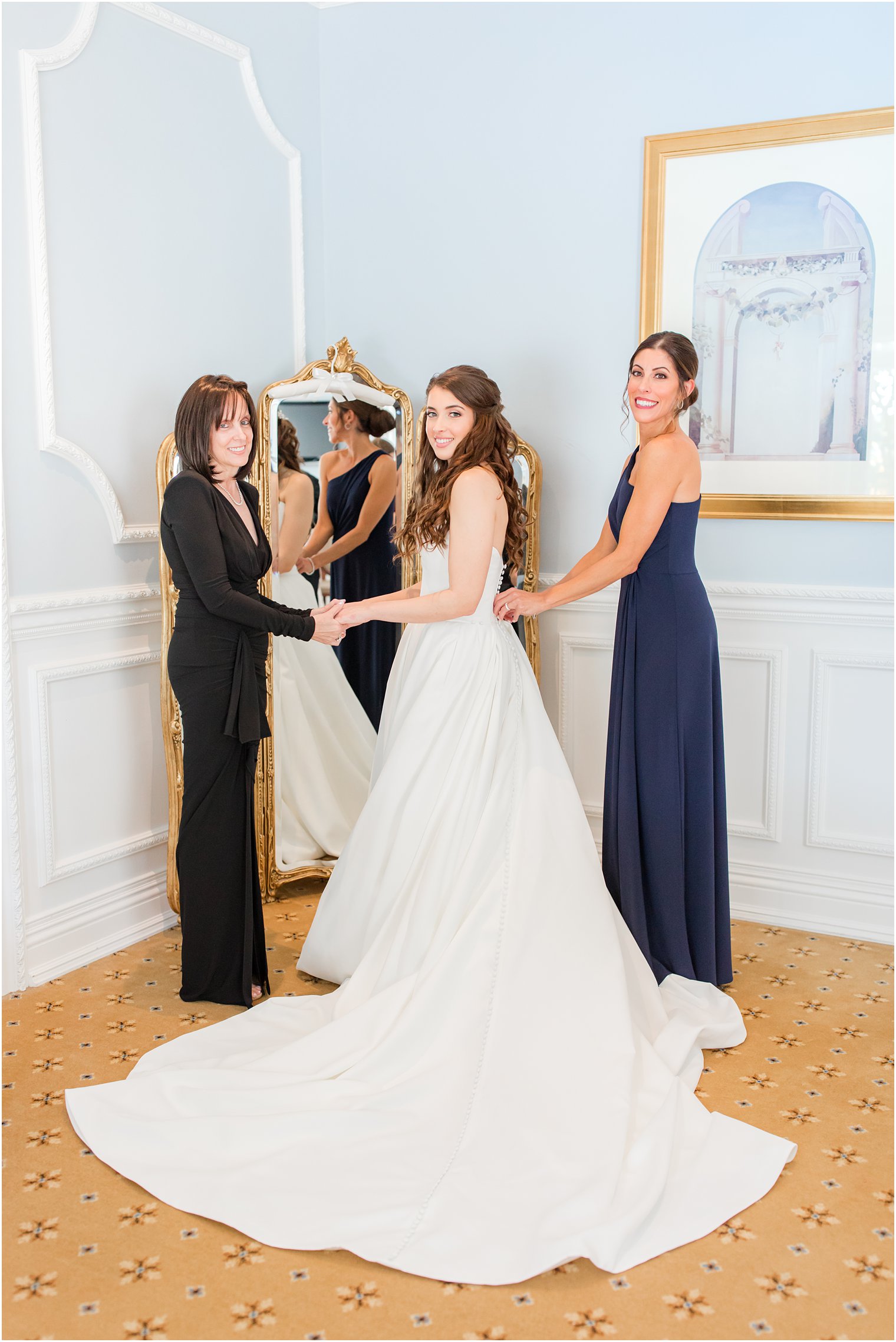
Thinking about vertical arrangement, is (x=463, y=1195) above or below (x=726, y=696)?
Answer: below

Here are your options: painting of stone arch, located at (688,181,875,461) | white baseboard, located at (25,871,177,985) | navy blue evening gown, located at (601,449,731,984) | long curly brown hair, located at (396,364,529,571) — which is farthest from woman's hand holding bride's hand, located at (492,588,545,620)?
white baseboard, located at (25,871,177,985)

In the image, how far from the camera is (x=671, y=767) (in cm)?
300

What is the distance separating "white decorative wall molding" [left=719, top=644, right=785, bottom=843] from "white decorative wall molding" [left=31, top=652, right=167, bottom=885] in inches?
75.4

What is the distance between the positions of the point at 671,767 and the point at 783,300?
5.03ft

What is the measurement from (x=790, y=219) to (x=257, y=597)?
203 cm

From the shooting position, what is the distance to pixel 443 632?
2.89 m

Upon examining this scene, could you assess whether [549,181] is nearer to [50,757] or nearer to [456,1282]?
[50,757]

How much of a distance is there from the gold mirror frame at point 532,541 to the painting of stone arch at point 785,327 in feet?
1.80

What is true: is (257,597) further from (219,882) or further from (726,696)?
(726,696)

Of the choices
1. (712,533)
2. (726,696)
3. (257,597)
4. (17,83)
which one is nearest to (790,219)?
(712,533)

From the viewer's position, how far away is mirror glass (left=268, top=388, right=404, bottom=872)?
12.1 feet

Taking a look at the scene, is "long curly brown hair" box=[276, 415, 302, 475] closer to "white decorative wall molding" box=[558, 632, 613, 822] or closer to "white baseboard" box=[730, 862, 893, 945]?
"white decorative wall molding" box=[558, 632, 613, 822]

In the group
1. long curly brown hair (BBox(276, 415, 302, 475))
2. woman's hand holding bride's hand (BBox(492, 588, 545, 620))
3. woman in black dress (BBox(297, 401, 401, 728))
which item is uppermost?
long curly brown hair (BBox(276, 415, 302, 475))

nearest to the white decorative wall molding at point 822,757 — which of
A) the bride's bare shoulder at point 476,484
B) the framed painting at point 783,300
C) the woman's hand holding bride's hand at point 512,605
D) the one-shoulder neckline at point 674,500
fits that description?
the framed painting at point 783,300
